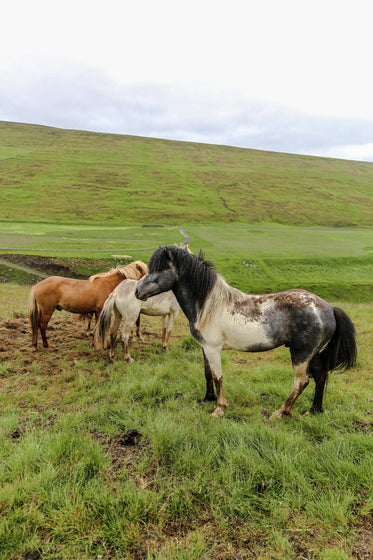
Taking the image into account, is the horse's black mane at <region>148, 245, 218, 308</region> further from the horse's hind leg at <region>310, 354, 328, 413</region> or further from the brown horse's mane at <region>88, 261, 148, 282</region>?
the brown horse's mane at <region>88, 261, 148, 282</region>

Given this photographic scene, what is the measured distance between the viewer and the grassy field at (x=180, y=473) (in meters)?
2.51

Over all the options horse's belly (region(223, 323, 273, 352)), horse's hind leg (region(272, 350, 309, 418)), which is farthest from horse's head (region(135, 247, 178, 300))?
horse's hind leg (region(272, 350, 309, 418))

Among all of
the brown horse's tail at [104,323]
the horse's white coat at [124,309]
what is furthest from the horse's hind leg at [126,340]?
the brown horse's tail at [104,323]

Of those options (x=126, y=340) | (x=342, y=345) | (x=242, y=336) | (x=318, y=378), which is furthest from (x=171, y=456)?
(x=126, y=340)

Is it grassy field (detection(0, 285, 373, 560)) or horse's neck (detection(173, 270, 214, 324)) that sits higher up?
horse's neck (detection(173, 270, 214, 324))

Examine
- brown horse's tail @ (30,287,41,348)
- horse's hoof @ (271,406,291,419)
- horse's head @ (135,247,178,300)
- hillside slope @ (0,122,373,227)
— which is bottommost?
horse's hoof @ (271,406,291,419)

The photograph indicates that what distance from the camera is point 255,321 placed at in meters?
4.47

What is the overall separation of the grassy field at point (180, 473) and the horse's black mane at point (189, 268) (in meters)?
1.96

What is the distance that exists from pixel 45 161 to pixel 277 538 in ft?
364

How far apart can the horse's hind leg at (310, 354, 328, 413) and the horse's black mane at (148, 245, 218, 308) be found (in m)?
2.11

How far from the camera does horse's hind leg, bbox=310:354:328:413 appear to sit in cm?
464

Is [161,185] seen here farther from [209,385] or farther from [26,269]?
[209,385]

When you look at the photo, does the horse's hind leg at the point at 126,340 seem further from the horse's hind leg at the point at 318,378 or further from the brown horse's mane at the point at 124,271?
the horse's hind leg at the point at 318,378

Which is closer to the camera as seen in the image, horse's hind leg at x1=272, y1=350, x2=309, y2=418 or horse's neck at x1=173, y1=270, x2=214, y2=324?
horse's hind leg at x1=272, y1=350, x2=309, y2=418
